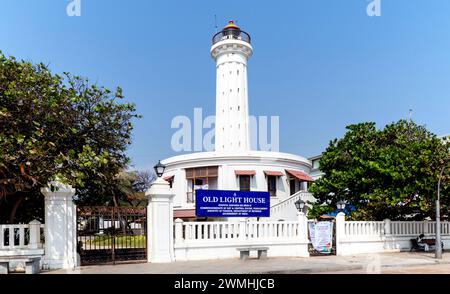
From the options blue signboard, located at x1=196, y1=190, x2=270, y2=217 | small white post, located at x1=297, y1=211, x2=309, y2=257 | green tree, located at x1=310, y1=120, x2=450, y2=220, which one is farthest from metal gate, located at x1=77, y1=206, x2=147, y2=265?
green tree, located at x1=310, y1=120, x2=450, y2=220

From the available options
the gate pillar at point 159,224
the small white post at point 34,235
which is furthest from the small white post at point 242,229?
the small white post at point 34,235

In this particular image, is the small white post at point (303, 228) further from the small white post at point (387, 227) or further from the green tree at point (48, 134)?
the green tree at point (48, 134)

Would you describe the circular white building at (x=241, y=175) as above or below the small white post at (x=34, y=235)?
above

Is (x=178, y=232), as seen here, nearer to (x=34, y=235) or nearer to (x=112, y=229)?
(x=112, y=229)

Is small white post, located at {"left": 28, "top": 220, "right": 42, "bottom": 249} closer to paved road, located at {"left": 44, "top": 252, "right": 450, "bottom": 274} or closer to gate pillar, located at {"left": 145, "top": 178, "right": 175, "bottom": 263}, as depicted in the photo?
paved road, located at {"left": 44, "top": 252, "right": 450, "bottom": 274}

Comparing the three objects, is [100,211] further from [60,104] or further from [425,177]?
[425,177]

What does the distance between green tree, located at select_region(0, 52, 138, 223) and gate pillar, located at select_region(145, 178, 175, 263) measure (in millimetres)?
1977

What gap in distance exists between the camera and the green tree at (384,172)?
18.8m

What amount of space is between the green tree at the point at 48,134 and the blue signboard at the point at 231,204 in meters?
3.54

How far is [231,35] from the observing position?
38.5 metres

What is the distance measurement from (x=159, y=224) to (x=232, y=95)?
23550 mm
